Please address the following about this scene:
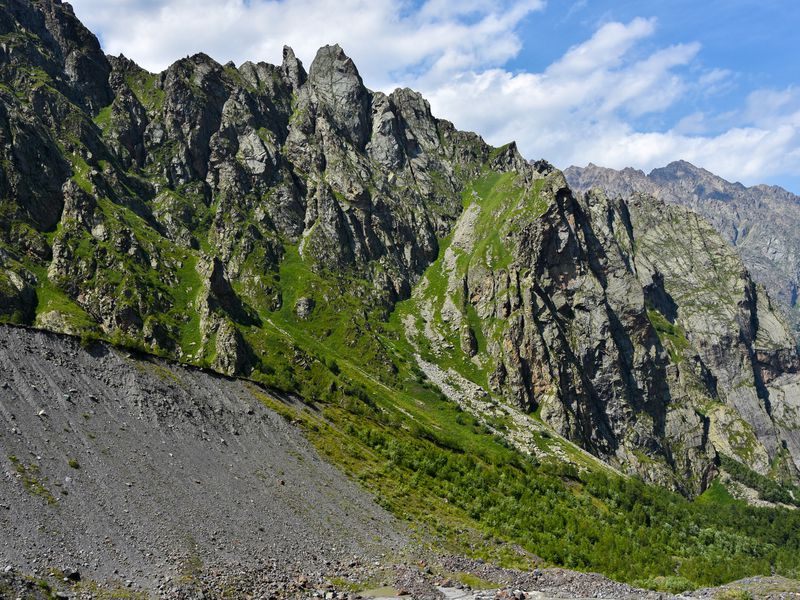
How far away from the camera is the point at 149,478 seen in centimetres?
5419

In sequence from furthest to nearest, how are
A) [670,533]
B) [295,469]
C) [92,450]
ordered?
[670,533]
[295,469]
[92,450]

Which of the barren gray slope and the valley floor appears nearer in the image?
Answer: the valley floor

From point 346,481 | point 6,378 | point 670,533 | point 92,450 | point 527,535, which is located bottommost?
point 670,533

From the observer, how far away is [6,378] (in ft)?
183

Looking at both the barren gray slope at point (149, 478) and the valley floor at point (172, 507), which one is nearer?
the valley floor at point (172, 507)

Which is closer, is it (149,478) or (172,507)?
(172,507)

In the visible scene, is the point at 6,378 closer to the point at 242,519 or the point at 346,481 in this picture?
the point at 242,519

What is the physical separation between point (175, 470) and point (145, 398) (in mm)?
13780

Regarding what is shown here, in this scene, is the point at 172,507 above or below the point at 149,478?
below

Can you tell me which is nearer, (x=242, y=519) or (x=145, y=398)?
(x=242, y=519)

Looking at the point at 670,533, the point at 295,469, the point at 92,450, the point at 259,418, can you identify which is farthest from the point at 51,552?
the point at 670,533

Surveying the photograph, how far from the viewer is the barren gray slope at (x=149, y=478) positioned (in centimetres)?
4206

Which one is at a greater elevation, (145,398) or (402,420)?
(145,398)

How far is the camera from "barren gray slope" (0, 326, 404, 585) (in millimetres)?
42062
